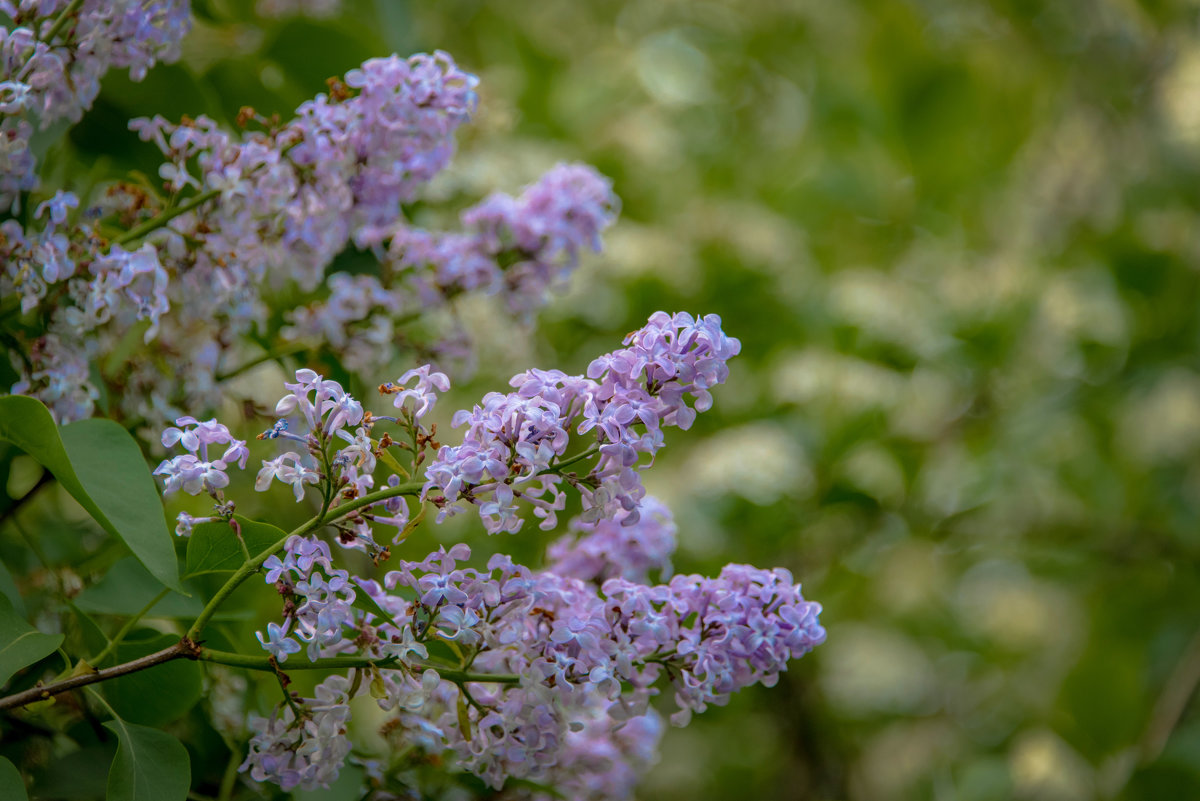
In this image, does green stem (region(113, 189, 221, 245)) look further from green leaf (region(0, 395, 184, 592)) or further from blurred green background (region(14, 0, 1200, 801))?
blurred green background (region(14, 0, 1200, 801))

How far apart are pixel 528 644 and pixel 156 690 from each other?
0.18 m

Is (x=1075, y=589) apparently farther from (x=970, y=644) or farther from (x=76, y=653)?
(x=76, y=653)

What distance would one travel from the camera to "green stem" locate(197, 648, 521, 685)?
406 millimetres

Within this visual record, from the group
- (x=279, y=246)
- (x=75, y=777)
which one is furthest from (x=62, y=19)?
(x=75, y=777)

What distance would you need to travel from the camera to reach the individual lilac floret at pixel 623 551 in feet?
1.83

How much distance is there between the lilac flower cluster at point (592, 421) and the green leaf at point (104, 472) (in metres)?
0.12

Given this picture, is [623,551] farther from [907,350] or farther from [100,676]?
[907,350]

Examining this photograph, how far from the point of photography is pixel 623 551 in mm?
560

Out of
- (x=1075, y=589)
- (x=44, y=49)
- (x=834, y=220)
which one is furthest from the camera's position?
(x=1075, y=589)

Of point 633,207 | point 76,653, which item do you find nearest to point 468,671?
point 76,653

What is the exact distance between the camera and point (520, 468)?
399 mm

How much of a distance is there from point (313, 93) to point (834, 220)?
2.93 ft

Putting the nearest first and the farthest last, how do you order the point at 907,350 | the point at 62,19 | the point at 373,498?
the point at 373,498, the point at 62,19, the point at 907,350

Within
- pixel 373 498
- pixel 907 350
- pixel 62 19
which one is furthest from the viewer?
pixel 907 350
